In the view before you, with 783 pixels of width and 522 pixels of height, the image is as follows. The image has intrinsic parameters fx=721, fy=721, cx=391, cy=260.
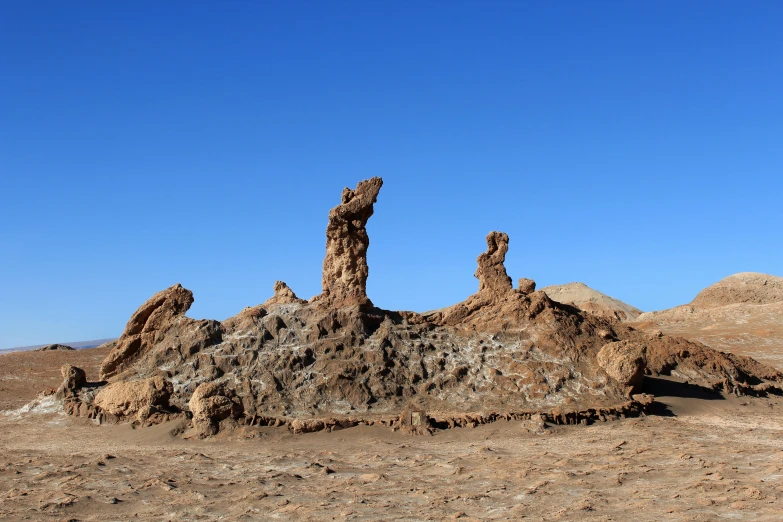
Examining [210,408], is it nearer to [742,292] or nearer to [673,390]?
[673,390]

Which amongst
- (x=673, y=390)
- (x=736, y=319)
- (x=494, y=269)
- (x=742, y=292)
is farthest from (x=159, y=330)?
(x=742, y=292)

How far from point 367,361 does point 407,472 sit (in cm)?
471

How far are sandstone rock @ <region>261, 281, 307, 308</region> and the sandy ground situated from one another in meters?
3.99

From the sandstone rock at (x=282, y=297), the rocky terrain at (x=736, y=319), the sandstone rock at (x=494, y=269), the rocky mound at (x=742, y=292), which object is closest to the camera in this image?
the sandstone rock at (x=282, y=297)

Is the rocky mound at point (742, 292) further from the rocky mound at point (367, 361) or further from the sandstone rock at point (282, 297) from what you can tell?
the sandstone rock at point (282, 297)

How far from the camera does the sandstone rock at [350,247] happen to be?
15.0 metres

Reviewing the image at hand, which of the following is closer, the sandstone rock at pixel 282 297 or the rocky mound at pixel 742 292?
the sandstone rock at pixel 282 297

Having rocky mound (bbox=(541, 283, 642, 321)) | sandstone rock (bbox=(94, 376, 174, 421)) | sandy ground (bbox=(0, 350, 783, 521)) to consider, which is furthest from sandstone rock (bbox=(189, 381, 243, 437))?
rocky mound (bbox=(541, 283, 642, 321))

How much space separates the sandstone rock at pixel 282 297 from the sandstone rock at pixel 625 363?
6250mm

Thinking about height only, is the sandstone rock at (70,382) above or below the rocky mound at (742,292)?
below

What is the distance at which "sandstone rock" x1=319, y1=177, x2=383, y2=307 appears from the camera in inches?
589

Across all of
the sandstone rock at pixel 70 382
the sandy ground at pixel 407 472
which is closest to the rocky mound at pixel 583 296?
the sandy ground at pixel 407 472

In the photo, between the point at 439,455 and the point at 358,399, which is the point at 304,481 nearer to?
the point at 439,455

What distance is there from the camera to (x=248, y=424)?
12.0 meters
